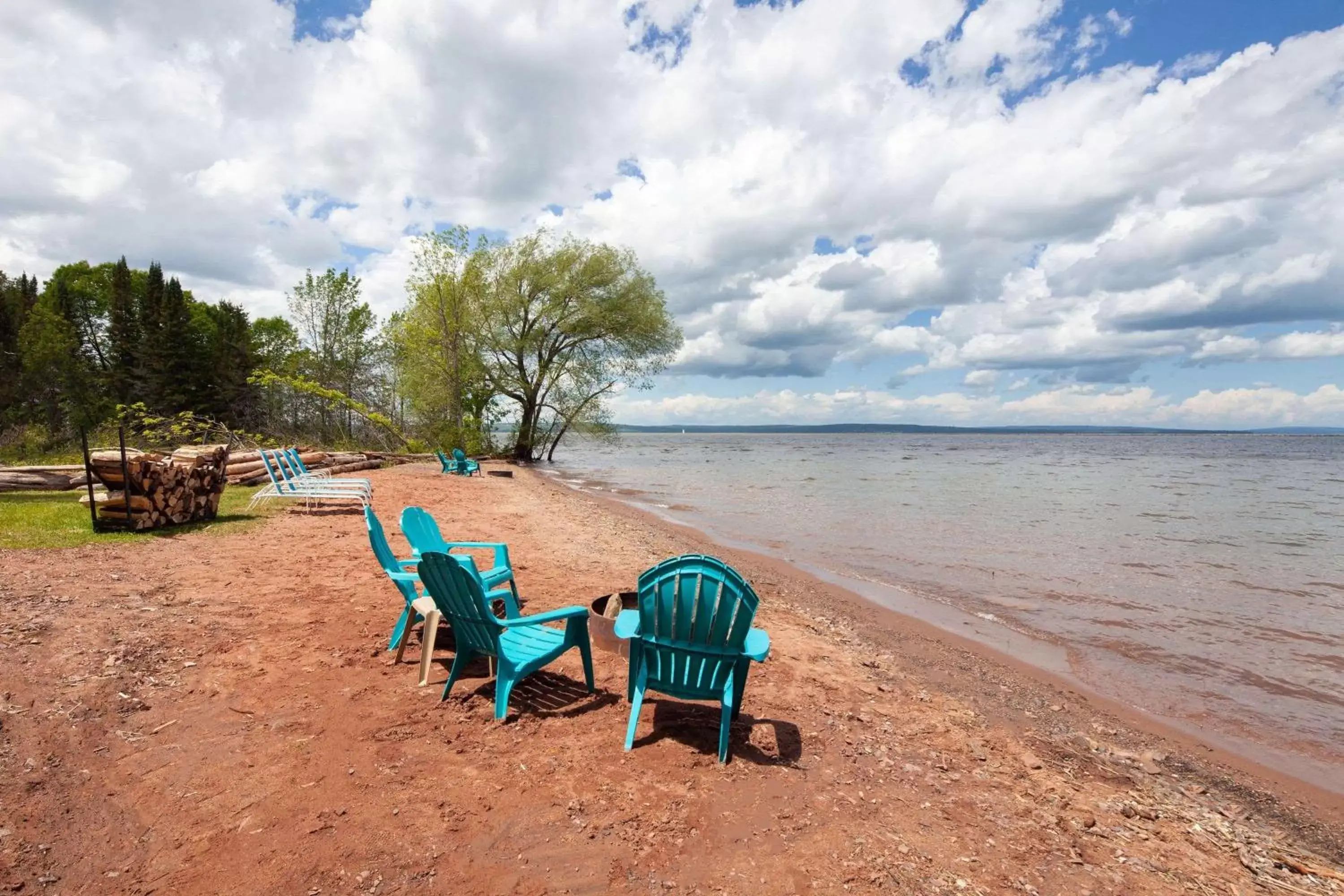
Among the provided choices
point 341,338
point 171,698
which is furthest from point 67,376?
point 171,698

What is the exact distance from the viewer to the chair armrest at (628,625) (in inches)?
148

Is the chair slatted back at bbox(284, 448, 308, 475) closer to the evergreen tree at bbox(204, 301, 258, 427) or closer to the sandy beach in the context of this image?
the sandy beach

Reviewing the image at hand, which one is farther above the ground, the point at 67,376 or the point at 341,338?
the point at 341,338

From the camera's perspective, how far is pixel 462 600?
403 cm

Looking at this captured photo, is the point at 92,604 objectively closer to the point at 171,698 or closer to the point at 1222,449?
the point at 171,698

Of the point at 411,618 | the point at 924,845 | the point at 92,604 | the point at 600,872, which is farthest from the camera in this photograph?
the point at 92,604

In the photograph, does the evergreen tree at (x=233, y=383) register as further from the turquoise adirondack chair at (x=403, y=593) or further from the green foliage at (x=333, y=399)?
the turquoise adirondack chair at (x=403, y=593)

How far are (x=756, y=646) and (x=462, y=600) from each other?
6.07 ft

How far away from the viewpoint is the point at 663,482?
91.5 ft

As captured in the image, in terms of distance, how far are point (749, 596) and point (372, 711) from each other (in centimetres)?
256

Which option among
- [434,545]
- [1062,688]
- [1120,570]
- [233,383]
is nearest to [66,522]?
[434,545]

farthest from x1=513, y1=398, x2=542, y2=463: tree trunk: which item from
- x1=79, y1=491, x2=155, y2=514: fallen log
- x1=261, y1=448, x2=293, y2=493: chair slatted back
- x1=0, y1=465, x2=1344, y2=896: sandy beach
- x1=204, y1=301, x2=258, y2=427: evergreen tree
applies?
x1=0, y1=465, x2=1344, y2=896: sandy beach

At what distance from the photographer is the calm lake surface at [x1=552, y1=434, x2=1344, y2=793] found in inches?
235

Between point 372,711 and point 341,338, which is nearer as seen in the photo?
point 372,711
